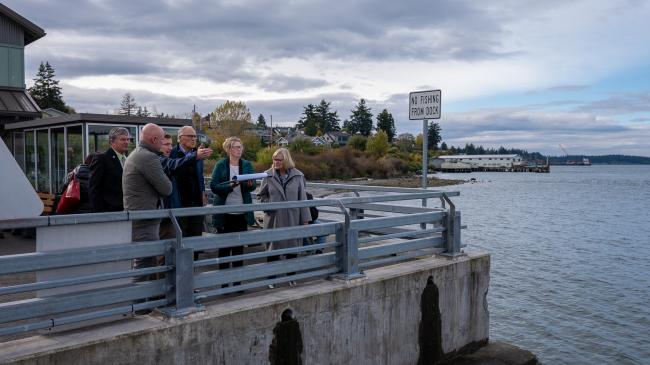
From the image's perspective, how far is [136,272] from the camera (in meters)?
4.41

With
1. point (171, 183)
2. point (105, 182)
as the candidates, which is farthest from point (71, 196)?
point (171, 183)

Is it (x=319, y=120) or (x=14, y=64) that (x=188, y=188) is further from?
(x=319, y=120)

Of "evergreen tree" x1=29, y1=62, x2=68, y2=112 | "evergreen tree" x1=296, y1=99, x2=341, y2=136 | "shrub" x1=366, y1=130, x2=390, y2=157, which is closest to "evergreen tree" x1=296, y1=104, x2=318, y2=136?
"evergreen tree" x1=296, y1=99, x2=341, y2=136

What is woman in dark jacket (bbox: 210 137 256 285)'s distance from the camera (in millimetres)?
6582

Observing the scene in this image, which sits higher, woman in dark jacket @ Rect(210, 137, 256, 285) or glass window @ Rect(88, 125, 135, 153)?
glass window @ Rect(88, 125, 135, 153)

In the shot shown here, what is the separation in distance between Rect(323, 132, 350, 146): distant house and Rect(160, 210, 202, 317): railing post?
440 feet

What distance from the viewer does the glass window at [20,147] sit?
12773 millimetres

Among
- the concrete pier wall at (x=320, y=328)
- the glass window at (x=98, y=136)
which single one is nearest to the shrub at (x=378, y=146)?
the glass window at (x=98, y=136)

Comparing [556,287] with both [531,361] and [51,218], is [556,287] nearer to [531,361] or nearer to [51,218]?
[531,361]

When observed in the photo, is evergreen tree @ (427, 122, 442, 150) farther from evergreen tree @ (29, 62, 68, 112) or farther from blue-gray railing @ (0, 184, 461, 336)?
blue-gray railing @ (0, 184, 461, 336)

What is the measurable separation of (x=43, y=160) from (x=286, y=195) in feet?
24.1

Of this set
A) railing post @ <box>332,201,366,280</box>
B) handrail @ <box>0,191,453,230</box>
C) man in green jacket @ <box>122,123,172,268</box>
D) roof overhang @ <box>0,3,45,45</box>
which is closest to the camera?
handrail @ <box>0,191,453,230</box>

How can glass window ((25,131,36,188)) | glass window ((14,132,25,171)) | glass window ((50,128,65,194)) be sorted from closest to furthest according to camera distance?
glass window ((50,128,65,194)) < glass window ((25,131,36,188)) < glass window ((14,132,25,171))

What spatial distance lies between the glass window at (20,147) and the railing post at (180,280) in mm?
9712
